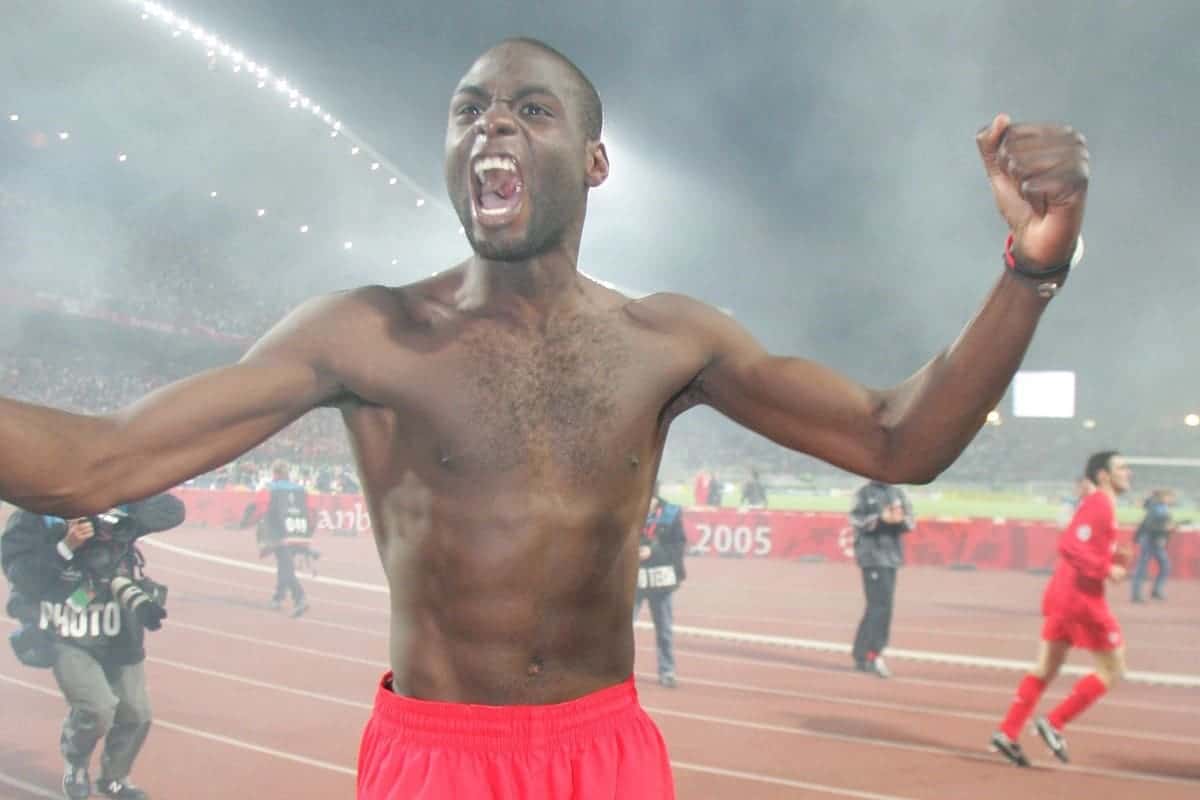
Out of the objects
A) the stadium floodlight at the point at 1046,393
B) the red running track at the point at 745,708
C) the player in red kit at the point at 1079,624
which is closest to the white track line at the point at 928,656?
the red running track at the point at 745,708

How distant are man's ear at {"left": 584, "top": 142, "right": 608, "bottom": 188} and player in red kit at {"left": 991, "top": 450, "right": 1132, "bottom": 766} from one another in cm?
508

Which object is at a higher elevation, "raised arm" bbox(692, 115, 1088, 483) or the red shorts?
"raised arm" bbox(692, 115, 1088, 483)

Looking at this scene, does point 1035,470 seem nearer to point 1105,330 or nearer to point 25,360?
point 1105,330

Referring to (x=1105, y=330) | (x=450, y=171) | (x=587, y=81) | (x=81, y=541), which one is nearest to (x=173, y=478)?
(x=450, y=171)

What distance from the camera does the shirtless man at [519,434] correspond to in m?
1.86

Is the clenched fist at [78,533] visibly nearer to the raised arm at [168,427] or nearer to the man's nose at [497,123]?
the raised arm at [168,427]

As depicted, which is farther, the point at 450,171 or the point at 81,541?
the point at 81,541

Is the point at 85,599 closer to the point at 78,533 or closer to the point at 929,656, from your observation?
the point at 78,533

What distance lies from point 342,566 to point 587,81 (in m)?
14.8

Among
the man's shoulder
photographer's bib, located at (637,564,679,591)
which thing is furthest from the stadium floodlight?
the man's shoulder

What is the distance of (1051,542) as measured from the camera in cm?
1747

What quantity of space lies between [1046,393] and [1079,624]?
25.4 m

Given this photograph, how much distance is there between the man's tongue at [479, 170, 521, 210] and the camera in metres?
1.90

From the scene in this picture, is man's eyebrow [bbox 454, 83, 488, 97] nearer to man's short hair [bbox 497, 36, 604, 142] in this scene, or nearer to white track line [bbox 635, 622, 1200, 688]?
man's short hair [bbox 497, 36, 604, 142]
